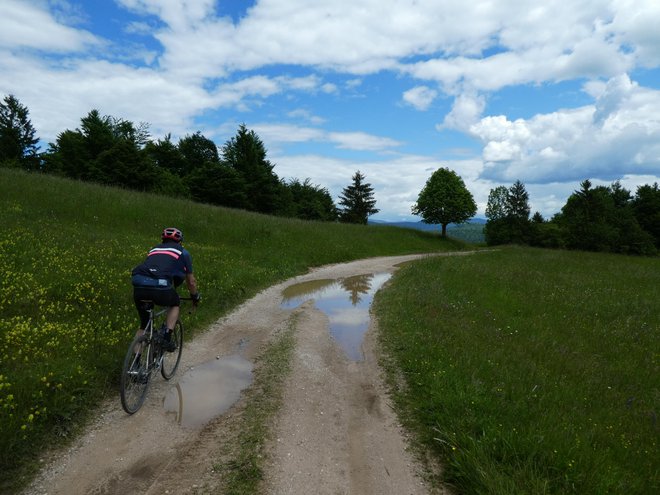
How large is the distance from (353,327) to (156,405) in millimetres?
5955

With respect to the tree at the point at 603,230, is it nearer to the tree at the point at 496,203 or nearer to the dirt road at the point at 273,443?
the tree at the point at 496,203

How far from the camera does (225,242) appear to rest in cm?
2319

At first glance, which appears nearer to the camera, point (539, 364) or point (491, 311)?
point (539, 364)

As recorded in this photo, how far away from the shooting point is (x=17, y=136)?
62.8 meters

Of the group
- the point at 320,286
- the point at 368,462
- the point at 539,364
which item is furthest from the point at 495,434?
the point at 320,286

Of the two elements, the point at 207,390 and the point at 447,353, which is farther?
the point at 447,353

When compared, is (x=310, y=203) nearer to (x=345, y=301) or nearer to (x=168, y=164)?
(x=168, y=164)

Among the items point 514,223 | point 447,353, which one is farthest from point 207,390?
point 514,223

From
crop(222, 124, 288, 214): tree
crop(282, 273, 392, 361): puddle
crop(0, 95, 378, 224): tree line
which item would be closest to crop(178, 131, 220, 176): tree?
crop(0, 95, 378, 224): tree line

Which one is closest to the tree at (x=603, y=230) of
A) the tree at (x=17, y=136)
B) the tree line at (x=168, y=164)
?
the tree line at (x=168, y=164)

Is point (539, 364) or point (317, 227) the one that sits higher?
point (317, 227)

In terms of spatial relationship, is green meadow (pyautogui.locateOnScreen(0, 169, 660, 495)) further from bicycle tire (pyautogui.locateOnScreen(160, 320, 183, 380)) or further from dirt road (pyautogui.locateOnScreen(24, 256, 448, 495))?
bicycle tire (pyautogui.locateOnScreen(160, 320, 183, 380))

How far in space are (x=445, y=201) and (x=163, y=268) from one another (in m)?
52.1

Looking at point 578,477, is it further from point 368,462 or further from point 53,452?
point 53,452
